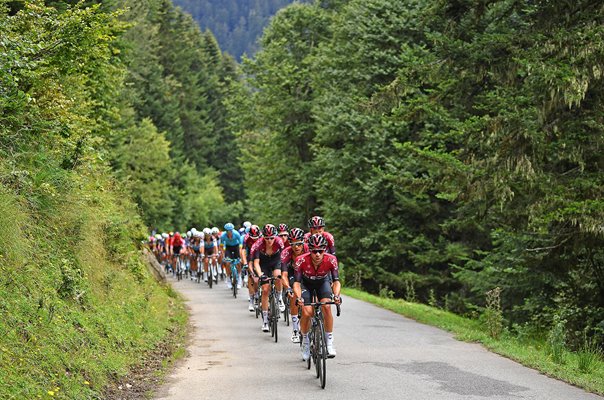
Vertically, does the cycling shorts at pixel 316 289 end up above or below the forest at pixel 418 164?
below

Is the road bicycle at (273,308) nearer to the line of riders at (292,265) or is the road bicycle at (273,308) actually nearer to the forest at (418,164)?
the line of riders at (292,265)

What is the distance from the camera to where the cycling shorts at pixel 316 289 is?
11.3 meters

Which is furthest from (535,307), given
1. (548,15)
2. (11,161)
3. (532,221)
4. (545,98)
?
(11,161)

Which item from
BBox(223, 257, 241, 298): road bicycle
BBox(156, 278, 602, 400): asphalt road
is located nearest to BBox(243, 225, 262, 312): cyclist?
BBox(156, 278, 602, 400): asphalt road

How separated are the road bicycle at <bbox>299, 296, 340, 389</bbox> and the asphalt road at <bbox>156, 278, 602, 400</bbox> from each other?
0.58ft

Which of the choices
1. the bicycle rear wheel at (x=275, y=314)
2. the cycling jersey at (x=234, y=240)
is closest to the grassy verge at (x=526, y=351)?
the bicycle rear wheel at (x=275, y=314)

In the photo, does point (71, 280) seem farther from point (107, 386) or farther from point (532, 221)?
point (532, 221)

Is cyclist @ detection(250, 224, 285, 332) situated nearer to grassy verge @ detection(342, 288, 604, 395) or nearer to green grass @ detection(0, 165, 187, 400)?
green grass @ detection(0, 165, 187, 400)

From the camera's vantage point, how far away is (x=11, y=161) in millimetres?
11469

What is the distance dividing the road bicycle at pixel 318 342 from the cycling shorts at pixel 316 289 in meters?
0.14

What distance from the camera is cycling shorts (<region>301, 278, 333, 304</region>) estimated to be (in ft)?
37.1

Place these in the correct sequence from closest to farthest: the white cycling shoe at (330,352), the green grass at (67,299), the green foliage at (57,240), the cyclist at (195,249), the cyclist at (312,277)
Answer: the green grass at (67,299) < the green foliage at (57,240) < the white cycling shoe at (330,352) < the cyclist at (312,277) < the cyclist at (195,249)

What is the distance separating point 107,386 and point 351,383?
3.12 meters

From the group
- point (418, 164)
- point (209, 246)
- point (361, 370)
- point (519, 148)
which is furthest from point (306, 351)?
point (209, 246)
